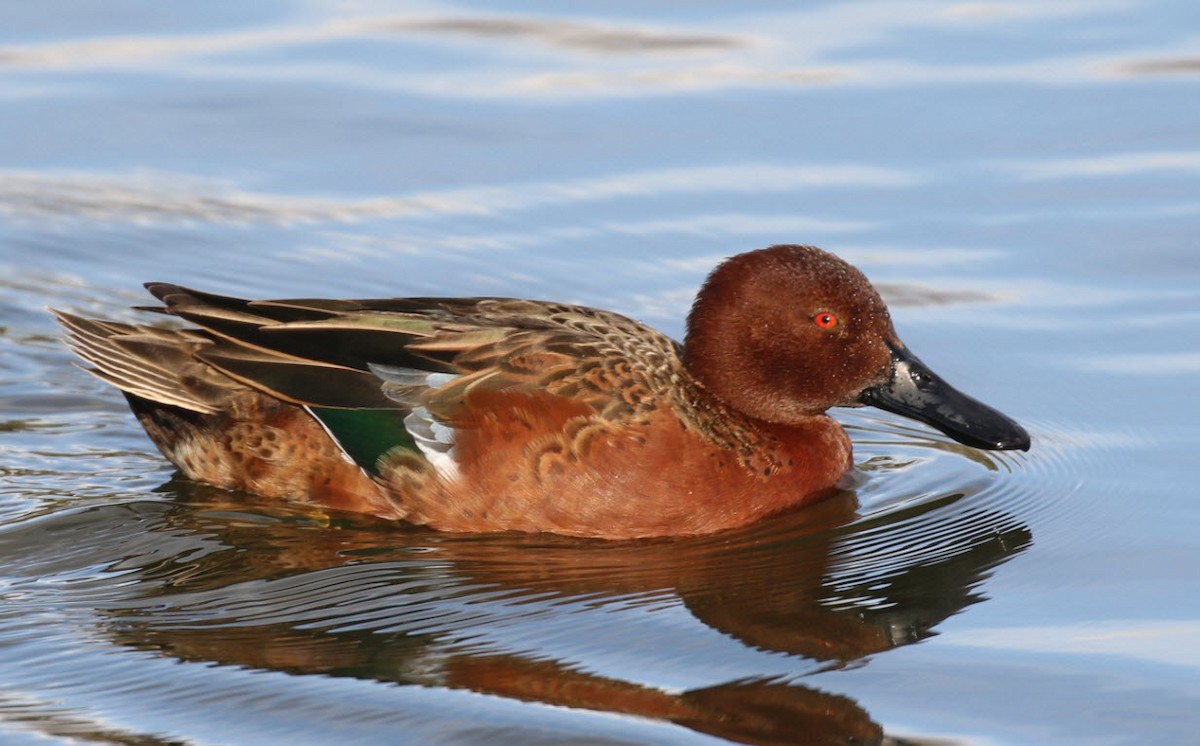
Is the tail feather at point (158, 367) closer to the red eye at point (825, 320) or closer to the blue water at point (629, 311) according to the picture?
the blue water at point (629, 311)

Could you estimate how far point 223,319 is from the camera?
321 inches

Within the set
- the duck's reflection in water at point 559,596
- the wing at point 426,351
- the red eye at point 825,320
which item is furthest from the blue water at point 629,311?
the red eye at point 825,320

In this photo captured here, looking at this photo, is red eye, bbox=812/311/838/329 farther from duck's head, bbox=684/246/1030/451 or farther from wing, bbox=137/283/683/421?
wing, bbox=137/283/683/421

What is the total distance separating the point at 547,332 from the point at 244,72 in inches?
221

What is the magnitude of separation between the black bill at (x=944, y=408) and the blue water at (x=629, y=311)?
12.5 inches

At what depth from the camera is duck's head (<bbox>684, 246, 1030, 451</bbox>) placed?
7973 millimetres

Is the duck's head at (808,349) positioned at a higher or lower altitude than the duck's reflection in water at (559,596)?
higher

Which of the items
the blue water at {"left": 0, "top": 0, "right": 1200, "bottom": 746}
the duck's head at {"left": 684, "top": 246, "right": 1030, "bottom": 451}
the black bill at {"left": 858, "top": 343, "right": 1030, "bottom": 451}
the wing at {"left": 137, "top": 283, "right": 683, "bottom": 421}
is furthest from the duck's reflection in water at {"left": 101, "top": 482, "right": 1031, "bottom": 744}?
the wing at {"left": 137, "top": 283, "right": 683, "bottom": 421}

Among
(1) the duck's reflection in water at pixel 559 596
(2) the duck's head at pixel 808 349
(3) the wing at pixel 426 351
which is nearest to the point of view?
(1) the duck's reflection in water at pixel 559 596

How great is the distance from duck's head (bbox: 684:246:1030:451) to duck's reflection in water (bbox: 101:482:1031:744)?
0.42 meters

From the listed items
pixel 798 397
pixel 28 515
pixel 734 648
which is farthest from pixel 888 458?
pixel 28 515

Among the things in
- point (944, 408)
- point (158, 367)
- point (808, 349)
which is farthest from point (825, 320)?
point (158, 367)

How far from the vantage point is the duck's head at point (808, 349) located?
7.97 metres

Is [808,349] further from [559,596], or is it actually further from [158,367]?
[158,367]
